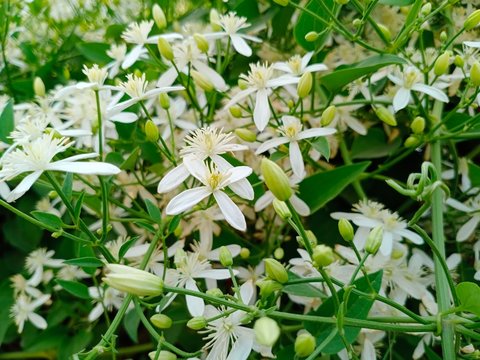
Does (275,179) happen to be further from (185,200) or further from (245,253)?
(245,253)

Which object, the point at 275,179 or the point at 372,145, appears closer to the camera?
the point at 275,179

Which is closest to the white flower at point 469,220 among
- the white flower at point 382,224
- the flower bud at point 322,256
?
the white flower at point 382,224

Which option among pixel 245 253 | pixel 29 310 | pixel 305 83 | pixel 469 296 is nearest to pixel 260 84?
pixel 305 83

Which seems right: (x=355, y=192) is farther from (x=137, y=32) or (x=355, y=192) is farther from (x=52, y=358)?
(x=52, y=358)

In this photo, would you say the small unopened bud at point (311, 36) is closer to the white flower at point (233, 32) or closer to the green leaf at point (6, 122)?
the white flower at point (233, 32)

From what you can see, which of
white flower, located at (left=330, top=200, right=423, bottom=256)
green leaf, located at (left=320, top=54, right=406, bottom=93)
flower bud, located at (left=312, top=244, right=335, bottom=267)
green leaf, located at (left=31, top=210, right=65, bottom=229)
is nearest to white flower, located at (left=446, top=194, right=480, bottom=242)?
white flower, located at (left=330, top=200, right=423, bottom=256)
